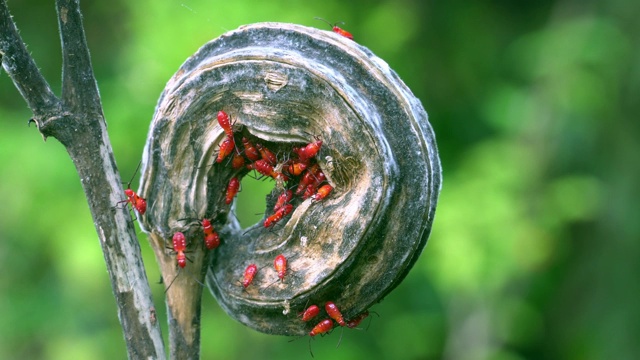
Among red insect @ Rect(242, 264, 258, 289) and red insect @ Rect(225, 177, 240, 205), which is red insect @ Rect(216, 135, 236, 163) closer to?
red insect @ Rect(225, 177, 240, 205)

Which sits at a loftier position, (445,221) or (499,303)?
(445,221)

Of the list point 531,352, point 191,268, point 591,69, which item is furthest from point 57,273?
point 191,268

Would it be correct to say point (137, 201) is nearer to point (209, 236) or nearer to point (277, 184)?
point (209, 236)

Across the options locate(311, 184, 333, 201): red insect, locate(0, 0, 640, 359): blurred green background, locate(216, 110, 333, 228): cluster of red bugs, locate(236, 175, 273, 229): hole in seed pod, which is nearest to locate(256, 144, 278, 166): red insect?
locate(216, 110, 333, 228): cluster of red bugs

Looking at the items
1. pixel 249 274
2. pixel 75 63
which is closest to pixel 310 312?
pixel 249 274

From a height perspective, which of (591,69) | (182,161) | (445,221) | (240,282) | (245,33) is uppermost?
(591,69)

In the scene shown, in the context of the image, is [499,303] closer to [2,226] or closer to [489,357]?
[489,357]

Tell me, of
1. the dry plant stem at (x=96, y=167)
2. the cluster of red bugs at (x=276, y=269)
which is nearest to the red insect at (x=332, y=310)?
the cluster of red bugs at (x=276, y=269)
